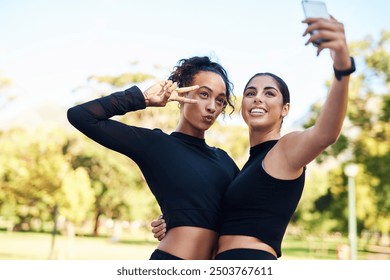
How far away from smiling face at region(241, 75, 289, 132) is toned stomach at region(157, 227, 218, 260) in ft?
1.99

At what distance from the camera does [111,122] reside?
2771mm

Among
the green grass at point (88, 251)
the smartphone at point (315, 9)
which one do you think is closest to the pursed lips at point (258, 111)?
the smartphone at point (315, 9)

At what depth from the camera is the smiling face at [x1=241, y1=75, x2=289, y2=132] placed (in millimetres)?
2797

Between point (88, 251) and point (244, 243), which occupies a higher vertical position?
point (88, 251)

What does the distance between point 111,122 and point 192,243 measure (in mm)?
739

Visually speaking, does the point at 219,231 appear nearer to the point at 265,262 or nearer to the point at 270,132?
the point at 265,262

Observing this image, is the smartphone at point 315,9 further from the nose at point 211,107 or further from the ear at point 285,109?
the nose at point 211,107

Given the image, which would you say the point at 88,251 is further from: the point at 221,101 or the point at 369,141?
the point at 221,101

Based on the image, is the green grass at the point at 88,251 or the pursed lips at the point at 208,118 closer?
the pursed lips at the point at 208,118

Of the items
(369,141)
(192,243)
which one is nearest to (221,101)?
(192,243)

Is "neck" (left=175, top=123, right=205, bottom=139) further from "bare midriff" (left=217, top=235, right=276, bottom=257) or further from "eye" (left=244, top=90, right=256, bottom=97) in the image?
"bare midriff" (left=217, top=235, right=276, bottom=257)

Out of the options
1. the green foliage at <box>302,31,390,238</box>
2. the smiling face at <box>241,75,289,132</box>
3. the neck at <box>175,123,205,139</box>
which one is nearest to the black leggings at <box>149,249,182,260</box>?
the neck at <box>175,123,205,139</box>

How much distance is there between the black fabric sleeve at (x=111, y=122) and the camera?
8.92ft

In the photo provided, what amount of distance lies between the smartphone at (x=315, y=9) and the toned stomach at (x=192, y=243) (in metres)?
1.20
